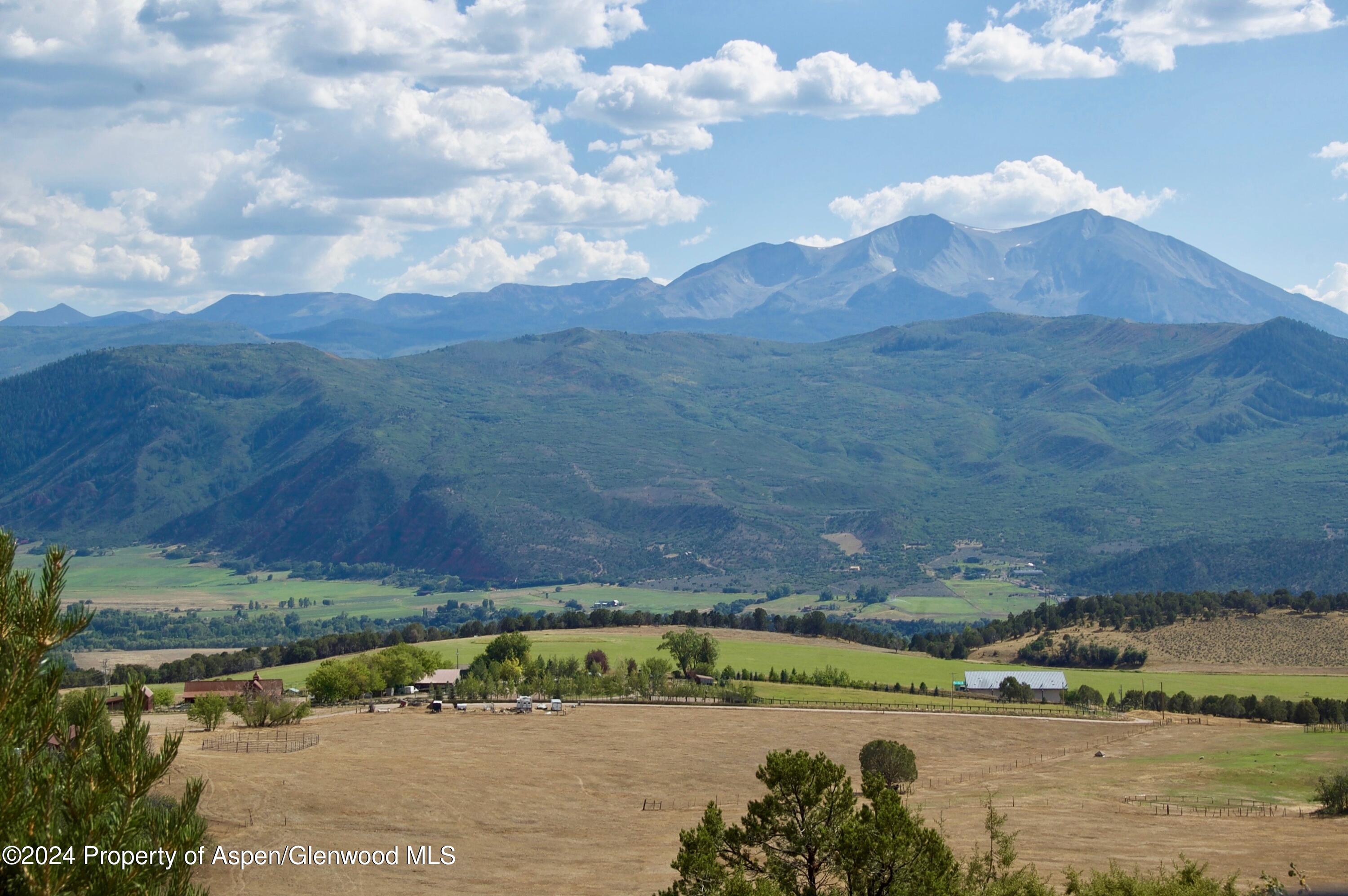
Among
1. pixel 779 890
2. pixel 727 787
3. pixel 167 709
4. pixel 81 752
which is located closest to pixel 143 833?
pixel 81 752

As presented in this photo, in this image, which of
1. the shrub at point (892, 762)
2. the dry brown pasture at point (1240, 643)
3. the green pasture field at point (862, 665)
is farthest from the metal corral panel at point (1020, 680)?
the shrub at point (892, 762)

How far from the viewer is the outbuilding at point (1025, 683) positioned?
111m

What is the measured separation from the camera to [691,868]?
27.7 m

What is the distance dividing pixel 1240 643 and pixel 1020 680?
101 ft

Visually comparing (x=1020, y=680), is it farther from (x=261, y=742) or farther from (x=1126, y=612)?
(x=261, y=742)

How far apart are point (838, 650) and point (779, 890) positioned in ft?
365

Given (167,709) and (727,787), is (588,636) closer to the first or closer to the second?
(167,709)

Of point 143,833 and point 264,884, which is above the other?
point 143,833

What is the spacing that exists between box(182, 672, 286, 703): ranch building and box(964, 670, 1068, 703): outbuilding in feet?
197

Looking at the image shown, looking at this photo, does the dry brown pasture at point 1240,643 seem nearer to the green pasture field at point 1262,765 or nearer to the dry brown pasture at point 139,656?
the green pasture field at point 1262,765

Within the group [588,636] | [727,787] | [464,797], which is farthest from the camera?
[588,636]

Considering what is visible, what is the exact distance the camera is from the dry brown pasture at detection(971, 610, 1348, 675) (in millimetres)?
121438

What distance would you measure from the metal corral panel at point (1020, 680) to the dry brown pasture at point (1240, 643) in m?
16.3

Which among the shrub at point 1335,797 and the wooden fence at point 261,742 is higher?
the wooden fence at point 261,742
